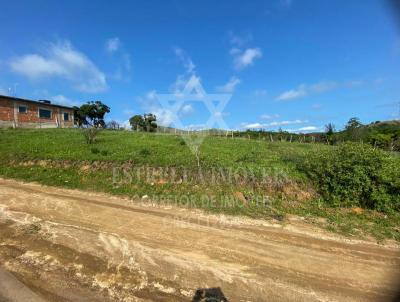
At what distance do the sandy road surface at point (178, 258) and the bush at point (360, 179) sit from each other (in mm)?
2289

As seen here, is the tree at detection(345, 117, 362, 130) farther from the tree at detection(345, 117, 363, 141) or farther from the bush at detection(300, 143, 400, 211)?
the bush at detection(300, 143, 400, 211)

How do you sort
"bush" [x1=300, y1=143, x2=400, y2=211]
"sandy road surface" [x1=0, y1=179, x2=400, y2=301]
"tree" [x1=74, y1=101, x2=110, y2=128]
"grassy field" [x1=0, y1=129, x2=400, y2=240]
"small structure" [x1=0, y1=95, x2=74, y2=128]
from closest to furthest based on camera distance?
1. "sandy road surface" [x1=0, y1=179, x2=400, y2=301]
2. "grassy field" [x1=0, y1=129, x2=400, y2=240]
3. "bush" [x1=300, y1=143, x2=400, y2=211]
4. "small structure" [x1=0, y1=95, x2=74, y2=128]
5. "tree" [x1=74, y1=101, x2=110, y2=128]

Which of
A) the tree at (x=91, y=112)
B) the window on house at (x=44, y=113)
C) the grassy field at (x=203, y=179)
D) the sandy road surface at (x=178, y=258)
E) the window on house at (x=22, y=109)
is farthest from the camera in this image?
the tree at (x=91, y=112)

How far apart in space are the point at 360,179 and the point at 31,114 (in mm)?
31726

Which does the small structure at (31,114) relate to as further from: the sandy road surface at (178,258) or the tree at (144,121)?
the sandy road surface at (178,258)

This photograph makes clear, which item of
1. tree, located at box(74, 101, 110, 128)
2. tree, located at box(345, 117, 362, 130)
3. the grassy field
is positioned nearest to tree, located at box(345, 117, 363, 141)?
tree, located at box(345, 117, 362, 130)

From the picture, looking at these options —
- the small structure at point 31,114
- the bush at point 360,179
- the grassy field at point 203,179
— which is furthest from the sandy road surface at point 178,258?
the small structure at point 31,114

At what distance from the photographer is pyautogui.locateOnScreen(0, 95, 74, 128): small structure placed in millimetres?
25031

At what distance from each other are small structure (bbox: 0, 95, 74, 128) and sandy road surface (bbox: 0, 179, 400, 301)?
79.3ft

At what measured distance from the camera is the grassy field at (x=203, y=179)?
6.78 m

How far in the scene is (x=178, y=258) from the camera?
4.28 metres

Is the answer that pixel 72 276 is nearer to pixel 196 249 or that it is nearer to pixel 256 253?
pixel 196 249

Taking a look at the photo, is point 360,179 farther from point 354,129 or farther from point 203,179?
point 354,129

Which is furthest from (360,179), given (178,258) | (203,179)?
(178,258)
